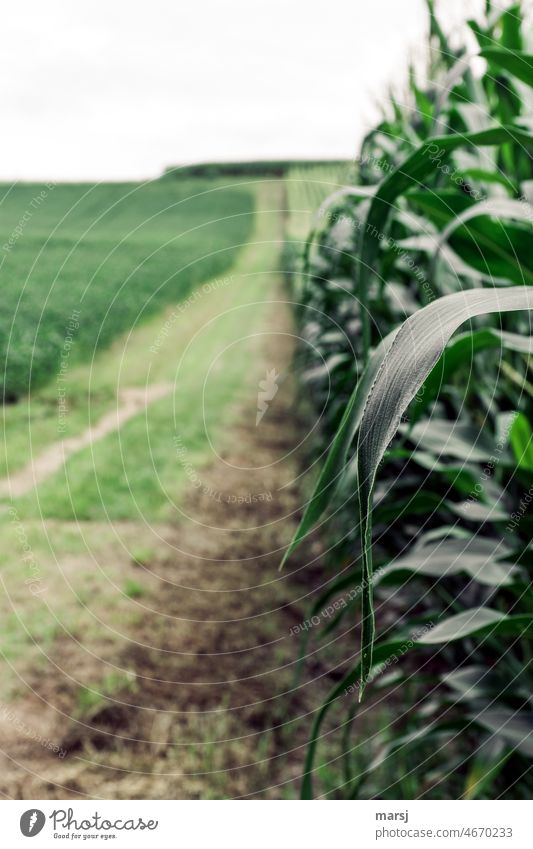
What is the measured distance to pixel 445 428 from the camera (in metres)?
0.96

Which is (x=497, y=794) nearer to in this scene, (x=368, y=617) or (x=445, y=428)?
(x=445, y=428)

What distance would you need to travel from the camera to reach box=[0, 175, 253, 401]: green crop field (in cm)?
383

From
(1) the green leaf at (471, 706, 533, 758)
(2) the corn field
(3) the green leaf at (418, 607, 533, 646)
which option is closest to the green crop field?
(2) the corn field

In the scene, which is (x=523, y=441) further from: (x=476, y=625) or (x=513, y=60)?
(x=513, y=60)

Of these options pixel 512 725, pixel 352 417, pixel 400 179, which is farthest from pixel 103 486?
pixel 352 417

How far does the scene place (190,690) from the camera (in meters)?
1.55

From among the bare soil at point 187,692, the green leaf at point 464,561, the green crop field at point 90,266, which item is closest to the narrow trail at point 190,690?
the bare soil at point 187,692

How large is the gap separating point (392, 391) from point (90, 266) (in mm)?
8946

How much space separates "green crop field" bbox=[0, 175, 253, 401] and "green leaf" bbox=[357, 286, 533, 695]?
1.96ft

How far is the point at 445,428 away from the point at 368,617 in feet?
2.25

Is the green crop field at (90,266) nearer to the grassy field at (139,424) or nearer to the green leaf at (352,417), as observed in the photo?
the grassy field at (139,424)

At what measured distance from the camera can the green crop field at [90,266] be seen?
12.6ft
